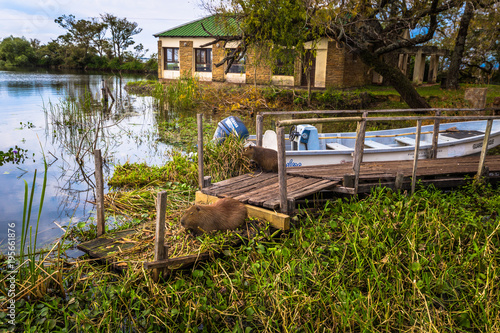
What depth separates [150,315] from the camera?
11.9ft

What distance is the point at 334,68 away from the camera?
854 inches

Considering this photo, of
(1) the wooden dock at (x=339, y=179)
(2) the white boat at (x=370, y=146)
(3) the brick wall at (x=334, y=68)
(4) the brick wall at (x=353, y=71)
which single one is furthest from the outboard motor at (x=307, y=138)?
(4) the brick wall at (x=353, y=71)

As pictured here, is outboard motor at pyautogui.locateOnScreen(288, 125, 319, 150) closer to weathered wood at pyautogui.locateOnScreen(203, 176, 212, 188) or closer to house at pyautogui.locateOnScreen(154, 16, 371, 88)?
weathered wood at pyautogui.locateOnScreen(203, 176, 212, 188)

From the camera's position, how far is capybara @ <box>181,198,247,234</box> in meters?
4.66

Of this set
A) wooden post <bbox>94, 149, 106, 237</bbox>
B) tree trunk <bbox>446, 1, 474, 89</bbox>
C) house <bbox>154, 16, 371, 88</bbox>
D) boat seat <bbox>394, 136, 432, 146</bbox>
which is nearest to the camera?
wooden post <bbox>94, 149, 106, 237</bbox>

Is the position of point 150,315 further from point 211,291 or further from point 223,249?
point 223,249

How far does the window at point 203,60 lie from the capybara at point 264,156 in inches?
862

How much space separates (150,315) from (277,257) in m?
1.48

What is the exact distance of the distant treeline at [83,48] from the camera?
5019cm

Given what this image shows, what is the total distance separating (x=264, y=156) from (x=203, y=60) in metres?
22.5

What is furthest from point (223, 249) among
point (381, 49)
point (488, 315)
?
point (381, 49)

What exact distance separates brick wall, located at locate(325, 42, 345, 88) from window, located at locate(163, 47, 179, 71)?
12264mm

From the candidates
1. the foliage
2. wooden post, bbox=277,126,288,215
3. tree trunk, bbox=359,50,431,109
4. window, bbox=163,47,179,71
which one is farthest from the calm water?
window, bbox=163,47,179,71

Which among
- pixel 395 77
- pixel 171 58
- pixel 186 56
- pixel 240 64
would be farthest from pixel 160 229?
pixel 171 58
